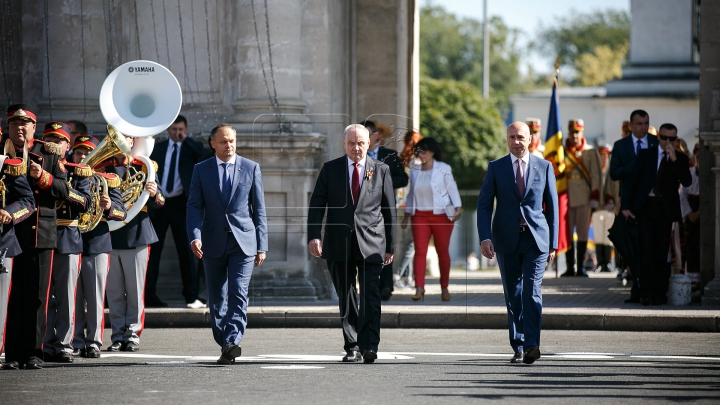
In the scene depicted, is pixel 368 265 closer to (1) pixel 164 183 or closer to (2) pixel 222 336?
(2) pixel 222 336

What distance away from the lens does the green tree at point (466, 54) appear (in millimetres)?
94625

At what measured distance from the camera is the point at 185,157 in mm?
14828

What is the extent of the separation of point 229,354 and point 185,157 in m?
4.82

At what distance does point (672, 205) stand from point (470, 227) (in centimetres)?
4153

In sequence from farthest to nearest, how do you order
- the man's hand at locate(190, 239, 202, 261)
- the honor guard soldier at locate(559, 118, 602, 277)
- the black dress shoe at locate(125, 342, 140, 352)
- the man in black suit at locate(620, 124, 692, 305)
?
the honor guard soldier at locate(559, 118, 602, 277), the man in black suit at locate(620, 124, 692, 305), the black dress shoe at locate(125, 342, 140, 352), the man's hand at locate(190, 239, 202, 261)

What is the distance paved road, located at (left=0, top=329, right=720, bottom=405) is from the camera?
8602mm

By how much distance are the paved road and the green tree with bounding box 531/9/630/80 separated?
85.1 metres

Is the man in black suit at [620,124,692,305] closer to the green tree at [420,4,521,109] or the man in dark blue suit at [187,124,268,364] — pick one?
the man in dark blue suit at [187,124,268,364]

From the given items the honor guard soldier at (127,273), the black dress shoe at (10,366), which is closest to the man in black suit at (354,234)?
the honor guard soldier at (127,273)

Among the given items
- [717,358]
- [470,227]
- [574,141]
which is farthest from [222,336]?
[470,227]

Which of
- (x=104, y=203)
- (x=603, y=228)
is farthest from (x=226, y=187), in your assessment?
(x=603, y=228)

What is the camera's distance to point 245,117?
15570 mm

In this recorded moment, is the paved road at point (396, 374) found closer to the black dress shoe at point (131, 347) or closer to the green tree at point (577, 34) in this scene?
the black dress shoe at point (131, 347)

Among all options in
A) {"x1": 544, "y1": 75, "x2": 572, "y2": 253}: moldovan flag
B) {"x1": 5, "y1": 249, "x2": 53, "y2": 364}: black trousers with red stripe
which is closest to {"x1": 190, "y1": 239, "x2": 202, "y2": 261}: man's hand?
{"x1": 5, "y1": 249, "x2": 53, "y2": 364}: black trousers with red stripe
